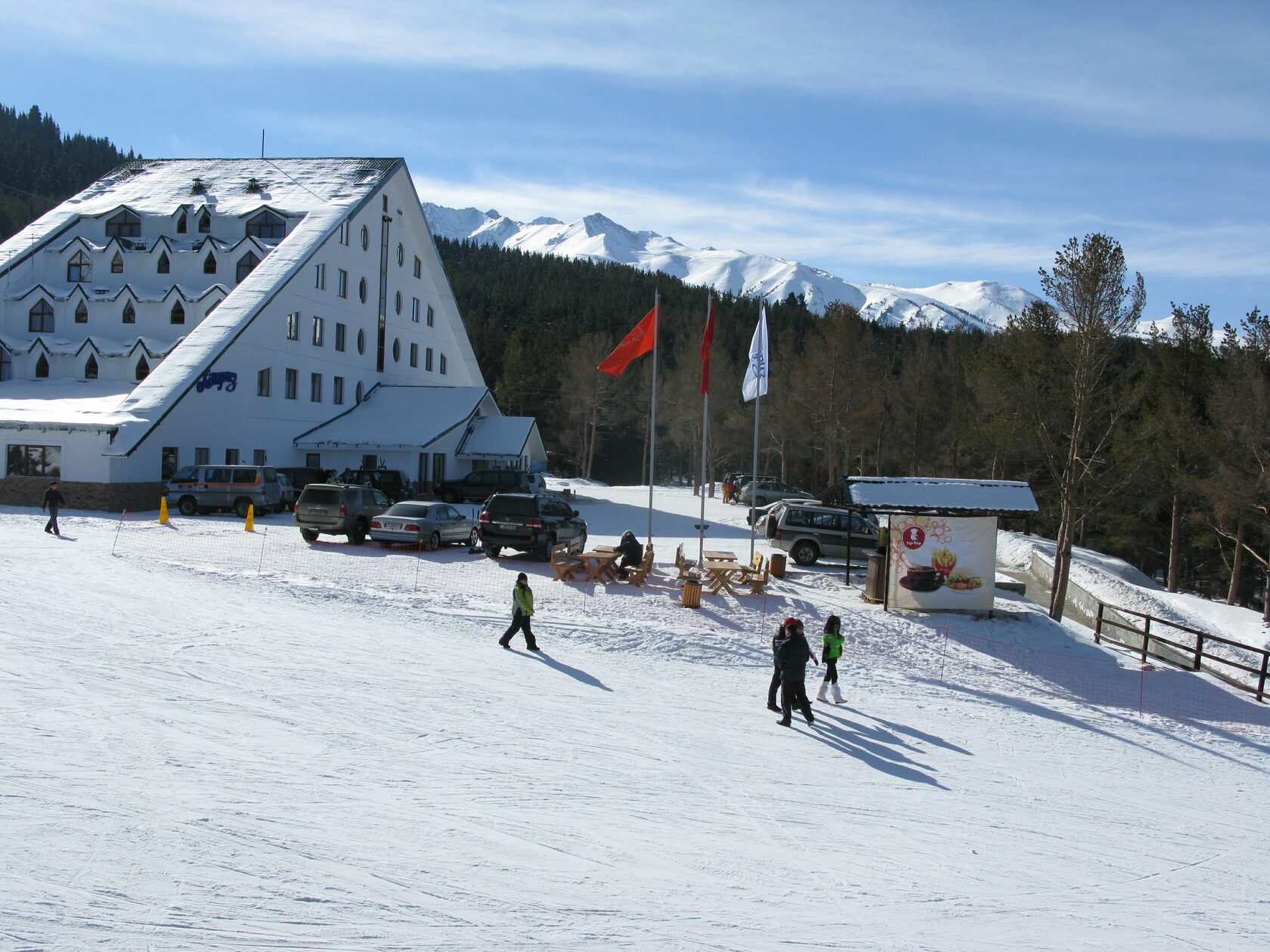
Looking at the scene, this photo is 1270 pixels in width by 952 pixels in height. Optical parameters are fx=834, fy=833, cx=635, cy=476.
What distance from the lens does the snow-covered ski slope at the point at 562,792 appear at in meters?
6.09

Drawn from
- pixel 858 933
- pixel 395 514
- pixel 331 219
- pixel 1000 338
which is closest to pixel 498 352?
pixel 331 219

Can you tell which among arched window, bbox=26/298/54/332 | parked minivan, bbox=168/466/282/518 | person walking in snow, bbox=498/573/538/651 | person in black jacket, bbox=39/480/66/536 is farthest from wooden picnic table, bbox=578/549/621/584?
arched window, bbox=26/298/54/332

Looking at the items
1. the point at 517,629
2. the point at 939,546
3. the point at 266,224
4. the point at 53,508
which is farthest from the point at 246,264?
the point at 939,546

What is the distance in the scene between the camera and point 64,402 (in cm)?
3381

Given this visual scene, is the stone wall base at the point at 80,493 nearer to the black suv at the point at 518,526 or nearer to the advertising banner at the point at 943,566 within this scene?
the black suv at the point at 518,526

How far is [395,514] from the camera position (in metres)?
22.8

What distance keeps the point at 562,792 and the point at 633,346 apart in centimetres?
1486

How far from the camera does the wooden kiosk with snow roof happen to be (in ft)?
64.8

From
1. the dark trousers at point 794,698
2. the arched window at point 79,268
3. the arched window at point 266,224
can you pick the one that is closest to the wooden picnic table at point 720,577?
the dark trousers at point 794,698

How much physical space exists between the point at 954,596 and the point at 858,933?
48.7 ft

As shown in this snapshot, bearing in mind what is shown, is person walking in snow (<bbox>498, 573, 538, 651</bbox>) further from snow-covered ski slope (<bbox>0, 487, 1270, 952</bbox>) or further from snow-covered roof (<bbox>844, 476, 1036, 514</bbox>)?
snow-covered roof (<bbox>844, 476, 1036, 514</bbox>)

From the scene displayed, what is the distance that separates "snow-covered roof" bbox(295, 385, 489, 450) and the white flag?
2087 cm

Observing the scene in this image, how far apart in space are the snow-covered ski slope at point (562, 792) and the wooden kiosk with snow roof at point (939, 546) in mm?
2772

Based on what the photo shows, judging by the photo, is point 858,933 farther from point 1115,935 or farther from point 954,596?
point 954,596
